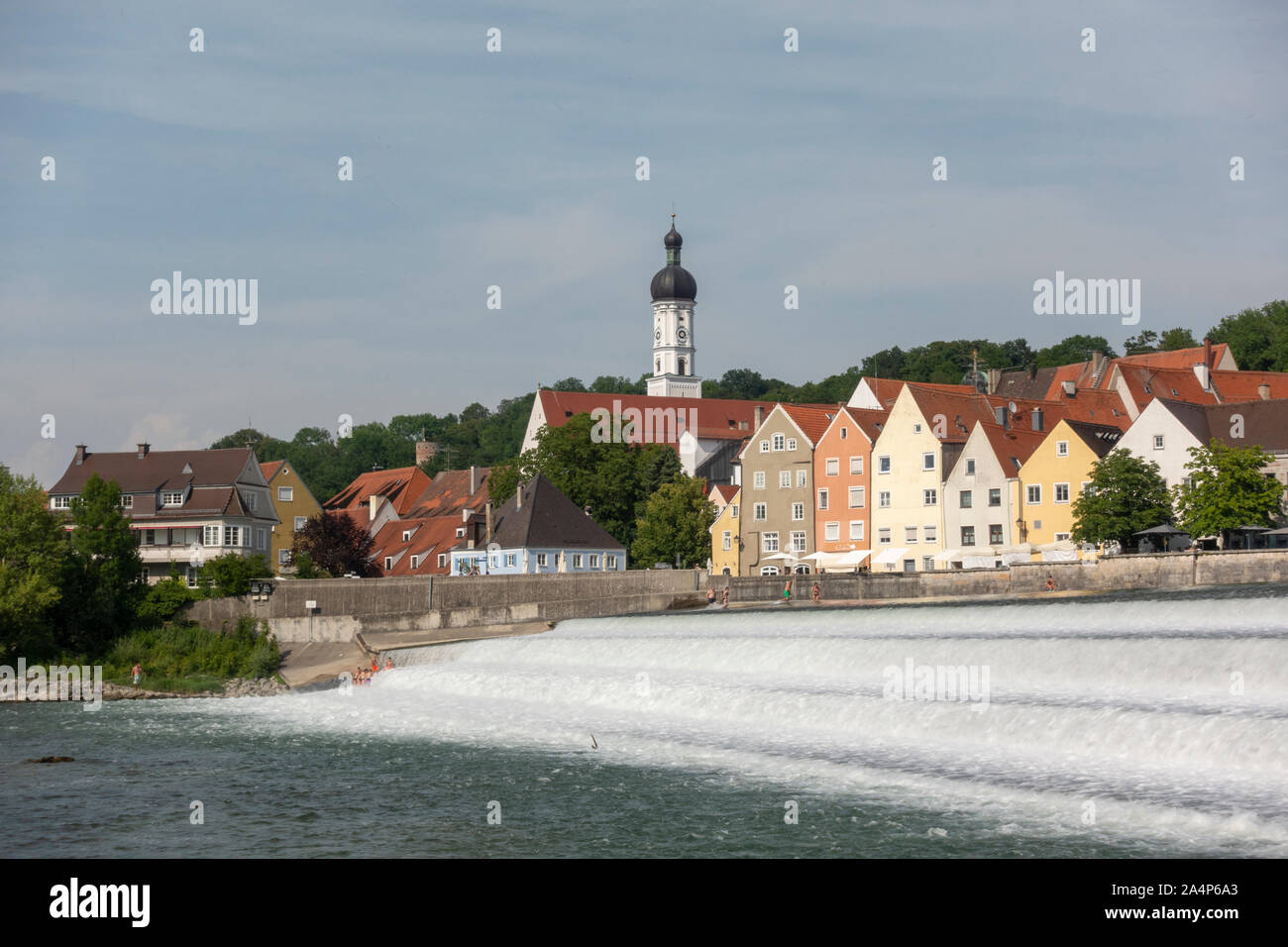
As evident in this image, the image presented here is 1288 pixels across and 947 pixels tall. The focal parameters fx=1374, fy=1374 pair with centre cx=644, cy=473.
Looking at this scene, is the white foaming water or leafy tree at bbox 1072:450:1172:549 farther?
leafy tree at bbox 1072:450:1172:549

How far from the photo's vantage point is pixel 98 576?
64.9 meters

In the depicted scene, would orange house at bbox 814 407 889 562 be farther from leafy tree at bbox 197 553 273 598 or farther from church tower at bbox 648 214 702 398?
church tower at bbox 648 214 702 398

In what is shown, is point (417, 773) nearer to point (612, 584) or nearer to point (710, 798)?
point (710, 798)

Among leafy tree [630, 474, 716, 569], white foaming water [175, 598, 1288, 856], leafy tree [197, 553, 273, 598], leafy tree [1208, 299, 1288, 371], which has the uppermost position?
leafy tree [1208, 299, 1288, 371]

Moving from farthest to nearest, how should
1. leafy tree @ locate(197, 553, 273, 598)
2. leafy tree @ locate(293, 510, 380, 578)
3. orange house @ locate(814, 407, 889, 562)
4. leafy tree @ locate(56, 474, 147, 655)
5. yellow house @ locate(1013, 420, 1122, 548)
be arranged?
leafy tree @ locate(293, 510, 380, 578) → orange house @ locate(814, 407, 889, 562) → leafy tree @ locate(197, 553, 273, 598) → yellow house @ locate(1013, 420, 1122, 548) → leafy tree @ locate(56, 474, 147, 655)

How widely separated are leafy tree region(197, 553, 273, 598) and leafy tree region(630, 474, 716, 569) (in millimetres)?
24757

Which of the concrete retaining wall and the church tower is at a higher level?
the church tower

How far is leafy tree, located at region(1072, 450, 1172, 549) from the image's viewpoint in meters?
61.7

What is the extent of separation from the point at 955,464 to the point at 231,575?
38903mm

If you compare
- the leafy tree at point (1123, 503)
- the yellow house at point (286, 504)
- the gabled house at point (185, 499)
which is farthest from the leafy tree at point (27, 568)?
the leafy tree at point (1123, 503)

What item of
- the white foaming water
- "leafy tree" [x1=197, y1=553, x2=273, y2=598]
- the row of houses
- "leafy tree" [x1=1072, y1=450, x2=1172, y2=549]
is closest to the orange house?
the row of houses

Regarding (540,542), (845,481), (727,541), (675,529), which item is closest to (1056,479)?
(845,481)
